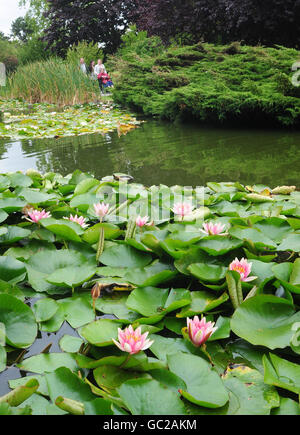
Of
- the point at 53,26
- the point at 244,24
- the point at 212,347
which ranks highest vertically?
the point at 53,26

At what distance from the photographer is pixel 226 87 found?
4.77 meters

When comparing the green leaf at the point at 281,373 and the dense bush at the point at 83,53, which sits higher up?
the dense bush at the point at 83,53

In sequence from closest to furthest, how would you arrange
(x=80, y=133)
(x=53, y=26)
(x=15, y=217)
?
(x=15, y=217), (x=80, y=133), (x=53, y=26)

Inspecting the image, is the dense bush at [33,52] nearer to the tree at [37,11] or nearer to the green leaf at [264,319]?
the tree at [37,11]

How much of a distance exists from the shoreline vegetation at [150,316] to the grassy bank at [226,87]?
3221mm

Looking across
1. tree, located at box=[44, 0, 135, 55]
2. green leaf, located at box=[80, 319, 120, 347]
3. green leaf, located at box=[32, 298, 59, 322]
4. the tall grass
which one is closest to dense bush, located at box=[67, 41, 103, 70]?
tree, located at box=[44, 0, 135, 55]

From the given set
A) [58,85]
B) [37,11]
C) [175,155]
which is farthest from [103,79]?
[37,11]

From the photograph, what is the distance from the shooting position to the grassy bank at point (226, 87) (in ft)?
14.5

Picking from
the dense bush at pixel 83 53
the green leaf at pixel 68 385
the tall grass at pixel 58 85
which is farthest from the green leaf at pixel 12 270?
the dense bush at pixel 83 53

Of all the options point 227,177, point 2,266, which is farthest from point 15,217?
point 227,177

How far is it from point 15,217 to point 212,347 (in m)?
1.23

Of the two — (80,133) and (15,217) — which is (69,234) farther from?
(80,133)

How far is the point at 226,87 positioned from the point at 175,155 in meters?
1.91
